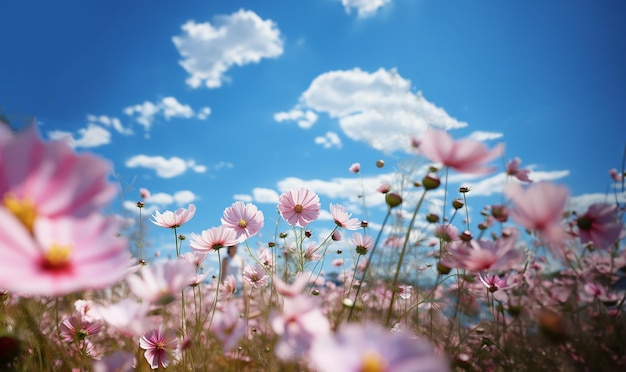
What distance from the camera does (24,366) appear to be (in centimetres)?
86

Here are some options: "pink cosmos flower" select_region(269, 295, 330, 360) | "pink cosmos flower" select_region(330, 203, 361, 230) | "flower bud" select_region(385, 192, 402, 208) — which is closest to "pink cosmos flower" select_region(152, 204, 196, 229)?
"pink cosmos flower" select_region(330, 203, 361, 230)

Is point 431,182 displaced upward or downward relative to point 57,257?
upward

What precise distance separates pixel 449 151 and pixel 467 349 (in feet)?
3.45

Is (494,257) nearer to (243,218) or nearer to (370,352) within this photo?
(370,352)

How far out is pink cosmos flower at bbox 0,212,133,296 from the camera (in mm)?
305

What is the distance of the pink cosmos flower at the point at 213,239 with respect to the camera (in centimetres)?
103

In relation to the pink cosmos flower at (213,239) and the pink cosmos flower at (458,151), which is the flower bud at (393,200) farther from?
the pink cosmos flower at (213,239)

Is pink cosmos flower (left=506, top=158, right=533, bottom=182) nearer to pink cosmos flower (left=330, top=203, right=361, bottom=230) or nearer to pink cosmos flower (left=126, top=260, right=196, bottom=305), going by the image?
pink cosmos flower (left=330, top=203, right=361, bottom=230)

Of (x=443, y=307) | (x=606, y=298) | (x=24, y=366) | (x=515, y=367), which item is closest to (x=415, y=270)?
(x=443, y=307)

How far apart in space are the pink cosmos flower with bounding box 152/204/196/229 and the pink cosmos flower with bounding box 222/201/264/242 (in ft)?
0.32

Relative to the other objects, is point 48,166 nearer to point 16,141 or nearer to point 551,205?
point 16,141

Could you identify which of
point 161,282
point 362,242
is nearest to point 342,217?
point 362,242

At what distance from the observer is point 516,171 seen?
989 mm

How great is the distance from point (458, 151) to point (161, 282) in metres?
0.46
